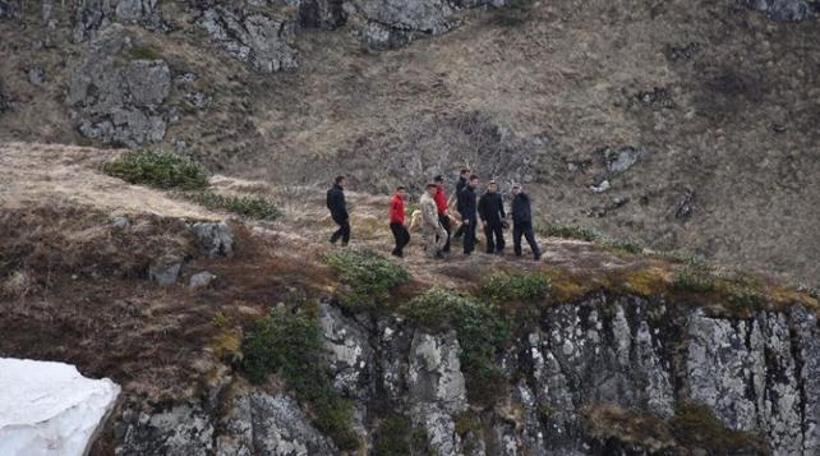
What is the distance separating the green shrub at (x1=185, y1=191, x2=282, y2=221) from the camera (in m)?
24.8

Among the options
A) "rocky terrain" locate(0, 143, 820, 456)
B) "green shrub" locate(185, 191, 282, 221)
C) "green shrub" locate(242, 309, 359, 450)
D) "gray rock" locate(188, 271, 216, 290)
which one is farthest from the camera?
"green shrub" locate(185, 191, 282, 221)

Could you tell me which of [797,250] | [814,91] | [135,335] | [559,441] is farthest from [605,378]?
[814,91]

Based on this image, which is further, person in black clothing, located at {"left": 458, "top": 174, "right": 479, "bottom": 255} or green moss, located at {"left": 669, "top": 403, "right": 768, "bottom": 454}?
person in black clothing, located at {"left": 458, "top": 174, "right": 479, "bottom": 255}

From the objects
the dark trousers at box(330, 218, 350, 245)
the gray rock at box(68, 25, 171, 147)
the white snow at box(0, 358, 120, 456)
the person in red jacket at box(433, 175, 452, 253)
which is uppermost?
the gray rock at box(68, 25, 171, 147)

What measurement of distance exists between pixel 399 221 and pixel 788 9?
136ft

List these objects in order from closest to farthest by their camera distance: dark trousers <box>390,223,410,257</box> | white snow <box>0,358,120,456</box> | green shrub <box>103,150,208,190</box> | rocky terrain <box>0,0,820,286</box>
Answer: white snow <box>0,358,120,456</box> < dark trousers <box>390,223,410,257</box> < green shrub <box>103,150,208,190</box> < rocky terrain <box>0,0,820,286</box>

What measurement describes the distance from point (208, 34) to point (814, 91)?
34259 mm

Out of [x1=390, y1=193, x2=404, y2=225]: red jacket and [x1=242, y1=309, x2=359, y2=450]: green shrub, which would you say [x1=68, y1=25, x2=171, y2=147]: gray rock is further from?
[x1=242, y1=309, x2=359, y2=450]: green shrub

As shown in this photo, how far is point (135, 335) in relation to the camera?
15.3 metres

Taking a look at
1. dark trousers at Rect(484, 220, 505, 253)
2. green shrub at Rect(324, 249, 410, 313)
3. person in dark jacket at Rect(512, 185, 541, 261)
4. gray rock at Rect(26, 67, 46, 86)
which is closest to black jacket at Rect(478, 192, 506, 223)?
dark trousers at Rect(484, 220, 505, 253)

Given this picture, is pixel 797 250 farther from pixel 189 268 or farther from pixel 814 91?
pixel 189 268

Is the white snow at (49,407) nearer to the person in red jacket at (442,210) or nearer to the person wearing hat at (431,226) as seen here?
the person wearing hat at (431,226)

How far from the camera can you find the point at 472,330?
61.1ft

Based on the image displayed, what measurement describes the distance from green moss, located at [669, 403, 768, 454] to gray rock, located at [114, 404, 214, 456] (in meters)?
11.2
